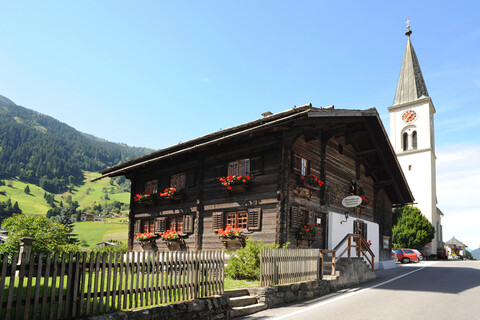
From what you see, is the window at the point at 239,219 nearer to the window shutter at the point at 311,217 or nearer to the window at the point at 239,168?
the window at the point at 239,168

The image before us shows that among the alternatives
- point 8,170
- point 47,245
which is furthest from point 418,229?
point 8,170

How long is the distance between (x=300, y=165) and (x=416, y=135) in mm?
52099

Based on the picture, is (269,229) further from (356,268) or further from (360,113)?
(360,113)

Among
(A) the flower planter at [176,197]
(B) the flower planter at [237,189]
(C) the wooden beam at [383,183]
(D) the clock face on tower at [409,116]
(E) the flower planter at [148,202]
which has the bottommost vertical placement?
(E) the flower planter at [148,202]

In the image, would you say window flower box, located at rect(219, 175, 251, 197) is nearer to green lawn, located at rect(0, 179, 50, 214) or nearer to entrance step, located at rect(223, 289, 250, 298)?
entrance step, located at rect(223, 289, 250, 298)

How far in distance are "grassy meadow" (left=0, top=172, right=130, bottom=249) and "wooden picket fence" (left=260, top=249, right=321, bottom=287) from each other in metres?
79.3

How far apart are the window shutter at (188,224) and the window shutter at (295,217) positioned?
221 inches

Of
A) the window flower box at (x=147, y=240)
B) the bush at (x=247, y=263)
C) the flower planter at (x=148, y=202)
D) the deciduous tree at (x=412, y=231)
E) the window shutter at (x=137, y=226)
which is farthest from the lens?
the deciduous tree at (x=412, y=231)

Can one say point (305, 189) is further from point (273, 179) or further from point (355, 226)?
point (355, 226)

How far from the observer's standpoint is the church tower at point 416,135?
56375 millimetres

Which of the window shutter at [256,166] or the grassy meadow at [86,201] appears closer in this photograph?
the window shutter at [256,166]

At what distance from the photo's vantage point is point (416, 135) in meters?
61.1

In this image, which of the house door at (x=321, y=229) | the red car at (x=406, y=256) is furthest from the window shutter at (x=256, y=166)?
the red car at (x=406, y=256)

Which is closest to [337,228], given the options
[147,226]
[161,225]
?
[161,225]
